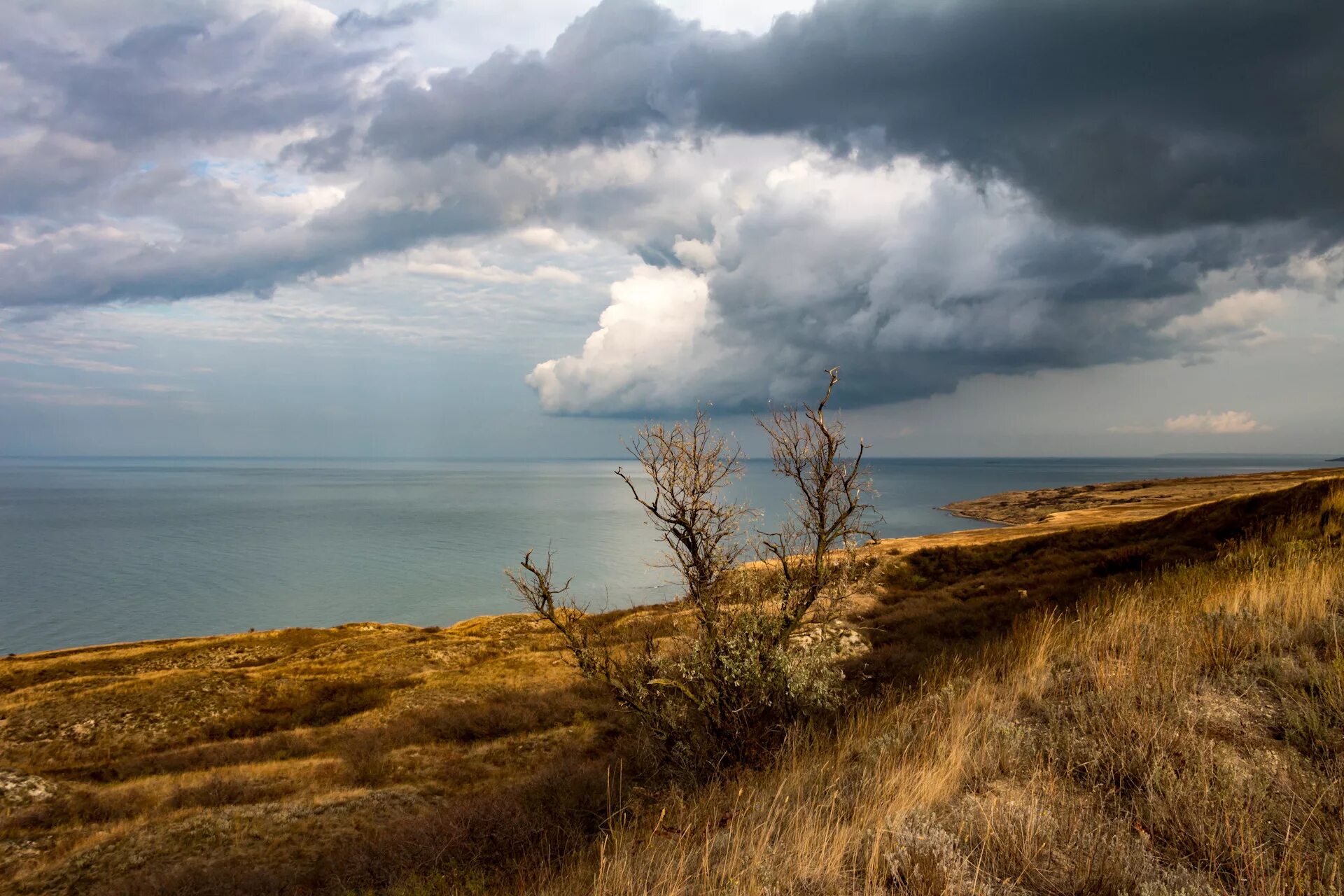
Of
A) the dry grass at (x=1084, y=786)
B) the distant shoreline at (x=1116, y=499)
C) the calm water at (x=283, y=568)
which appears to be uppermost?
the dry grass at (x=1084, y=786)

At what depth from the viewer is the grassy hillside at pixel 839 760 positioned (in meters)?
4.39

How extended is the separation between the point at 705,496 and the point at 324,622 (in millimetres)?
80605

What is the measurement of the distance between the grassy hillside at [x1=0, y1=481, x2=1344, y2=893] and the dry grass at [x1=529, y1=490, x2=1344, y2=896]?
0.03 metres

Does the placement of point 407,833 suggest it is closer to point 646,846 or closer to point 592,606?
point 646,846

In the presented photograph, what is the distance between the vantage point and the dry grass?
4043 mm

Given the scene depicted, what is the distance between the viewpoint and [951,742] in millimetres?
6188

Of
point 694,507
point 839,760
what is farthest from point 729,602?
point 839,760

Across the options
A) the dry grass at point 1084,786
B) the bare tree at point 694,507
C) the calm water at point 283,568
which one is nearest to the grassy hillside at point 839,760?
the dry grass at point 1084,786

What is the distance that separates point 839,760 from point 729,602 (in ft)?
33.6

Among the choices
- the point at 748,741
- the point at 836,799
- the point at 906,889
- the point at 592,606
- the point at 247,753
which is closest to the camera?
the point at 906,889

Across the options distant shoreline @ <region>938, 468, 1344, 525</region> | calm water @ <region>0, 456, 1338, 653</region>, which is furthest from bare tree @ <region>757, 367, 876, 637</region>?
distant shoreline @ <region>938, 468, 1344, 525</region>

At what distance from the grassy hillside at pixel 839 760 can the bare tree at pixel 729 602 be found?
2248mm

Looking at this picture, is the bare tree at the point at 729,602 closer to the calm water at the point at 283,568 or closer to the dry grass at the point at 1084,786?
the dry grass at the point at 1084,786

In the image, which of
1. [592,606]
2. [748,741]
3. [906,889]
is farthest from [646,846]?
[592,606]
